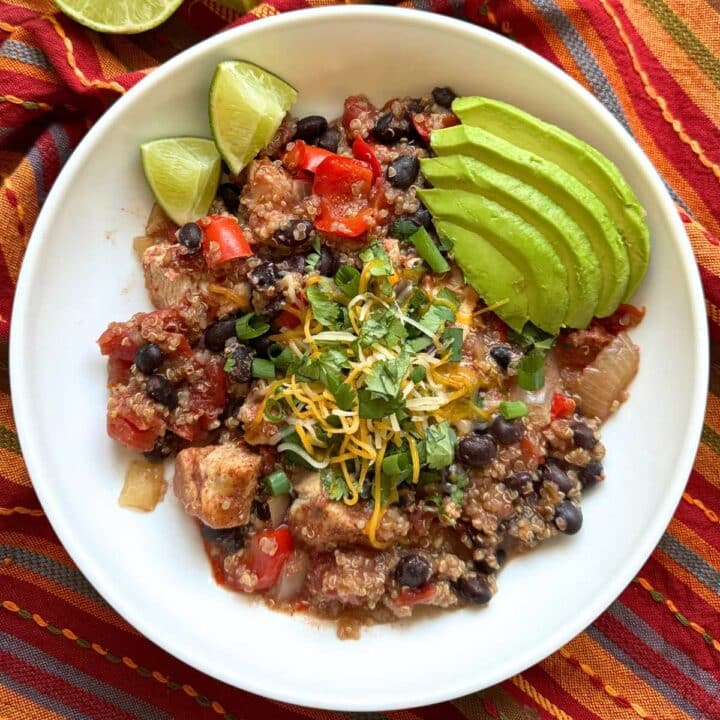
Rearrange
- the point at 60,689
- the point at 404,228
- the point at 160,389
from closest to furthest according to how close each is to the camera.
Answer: the point at 160,389 → the point at 404,228 → the point at 60,689

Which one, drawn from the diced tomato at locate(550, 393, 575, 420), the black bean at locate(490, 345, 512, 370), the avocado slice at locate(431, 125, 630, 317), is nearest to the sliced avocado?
the black bean at locate(490, 345, 512, 370)

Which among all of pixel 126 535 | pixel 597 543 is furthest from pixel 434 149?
pixel 126 535

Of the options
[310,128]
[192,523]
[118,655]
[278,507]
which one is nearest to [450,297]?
[310,128]

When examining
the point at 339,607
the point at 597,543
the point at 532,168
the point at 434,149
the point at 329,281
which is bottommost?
the point at 339,607

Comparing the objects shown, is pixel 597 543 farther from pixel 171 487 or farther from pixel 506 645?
pixel 171 487

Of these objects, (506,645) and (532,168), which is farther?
(506,645)

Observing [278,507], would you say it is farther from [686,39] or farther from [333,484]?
[686,39]

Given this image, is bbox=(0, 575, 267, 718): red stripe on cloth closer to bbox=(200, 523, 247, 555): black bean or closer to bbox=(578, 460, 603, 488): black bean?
bbox=(200, 523, 247, 555): black bean
